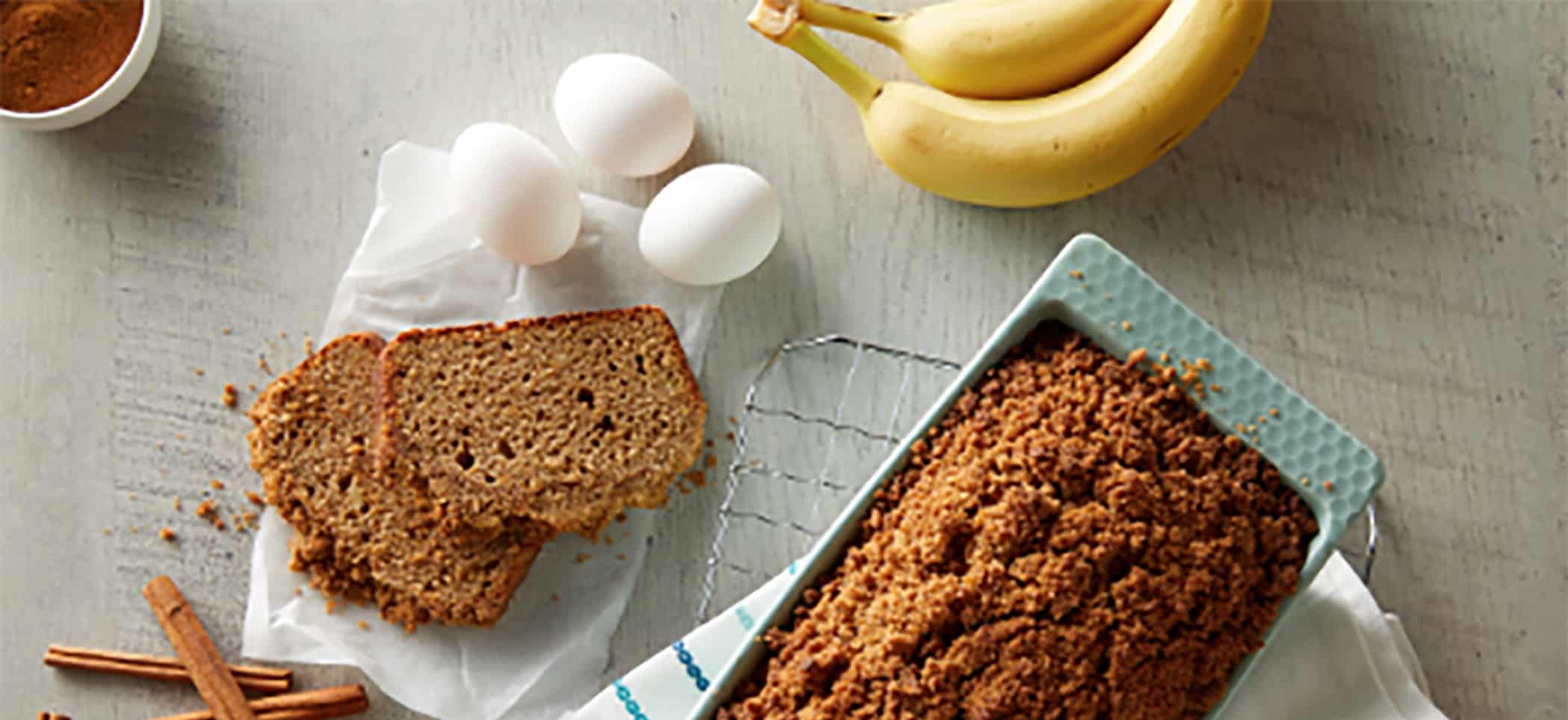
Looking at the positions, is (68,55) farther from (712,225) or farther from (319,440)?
(712,225)

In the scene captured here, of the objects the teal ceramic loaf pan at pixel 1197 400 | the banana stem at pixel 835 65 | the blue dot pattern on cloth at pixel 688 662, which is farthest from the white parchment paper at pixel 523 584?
the teal ceramic loaf pan at pixel 1197 400

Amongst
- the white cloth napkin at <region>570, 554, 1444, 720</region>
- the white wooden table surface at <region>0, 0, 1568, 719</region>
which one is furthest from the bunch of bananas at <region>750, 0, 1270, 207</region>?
the white cloth napkin at <region>570, 554, 1444, 720</region>

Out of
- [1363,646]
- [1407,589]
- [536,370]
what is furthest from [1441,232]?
[536,370]

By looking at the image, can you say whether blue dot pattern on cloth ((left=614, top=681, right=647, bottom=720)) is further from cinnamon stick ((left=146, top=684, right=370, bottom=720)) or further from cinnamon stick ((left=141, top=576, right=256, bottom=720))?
cinnamon stick ((left=141, top=576, right=256, bottom=720))

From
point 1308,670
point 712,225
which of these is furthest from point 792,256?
point 1308,670

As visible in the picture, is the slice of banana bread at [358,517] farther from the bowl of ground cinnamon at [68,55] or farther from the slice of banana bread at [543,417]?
the bowl of ground cinnamon at [68,55]

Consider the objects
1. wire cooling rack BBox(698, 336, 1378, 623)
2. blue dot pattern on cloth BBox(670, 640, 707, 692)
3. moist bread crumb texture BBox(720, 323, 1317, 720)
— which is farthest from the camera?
wire cooling rack BBox(698, 336, 1378, 623)
